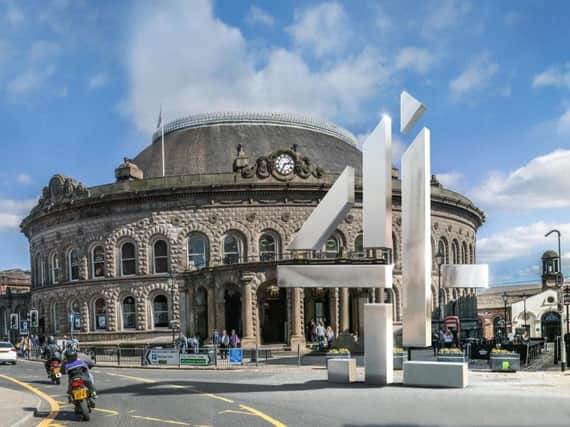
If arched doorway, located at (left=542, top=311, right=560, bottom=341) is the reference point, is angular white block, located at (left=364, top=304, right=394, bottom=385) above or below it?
above

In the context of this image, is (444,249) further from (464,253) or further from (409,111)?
(409,111)

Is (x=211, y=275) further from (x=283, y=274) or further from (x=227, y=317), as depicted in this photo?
(x=283, y=274)

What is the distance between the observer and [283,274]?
2142 cm

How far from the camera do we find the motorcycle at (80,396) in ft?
51.5

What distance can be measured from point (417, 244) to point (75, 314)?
1686 inches

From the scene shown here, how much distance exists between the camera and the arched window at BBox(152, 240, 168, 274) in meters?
53.5

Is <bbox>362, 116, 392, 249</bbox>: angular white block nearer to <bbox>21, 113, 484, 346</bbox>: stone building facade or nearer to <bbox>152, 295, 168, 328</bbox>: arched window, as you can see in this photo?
<bbox>21, 113, 484, 346</bbox>: stone building facade

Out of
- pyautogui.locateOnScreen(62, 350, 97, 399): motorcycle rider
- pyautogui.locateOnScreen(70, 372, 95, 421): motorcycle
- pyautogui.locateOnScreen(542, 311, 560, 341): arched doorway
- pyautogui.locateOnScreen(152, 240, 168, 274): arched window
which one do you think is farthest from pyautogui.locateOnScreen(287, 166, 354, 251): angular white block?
pyautogui.locateOnScreen(542, 311, 560, 341): arched doorway

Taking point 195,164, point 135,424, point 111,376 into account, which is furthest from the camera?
point 195,164

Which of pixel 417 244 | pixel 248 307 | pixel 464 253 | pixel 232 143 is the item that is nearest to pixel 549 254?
pixel 464 253

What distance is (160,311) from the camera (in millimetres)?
53844

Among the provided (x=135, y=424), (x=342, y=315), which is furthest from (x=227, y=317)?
(x=135, y=424)

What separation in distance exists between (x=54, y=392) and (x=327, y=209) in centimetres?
1027

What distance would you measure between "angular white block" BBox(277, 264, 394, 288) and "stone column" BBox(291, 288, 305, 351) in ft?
72.6
